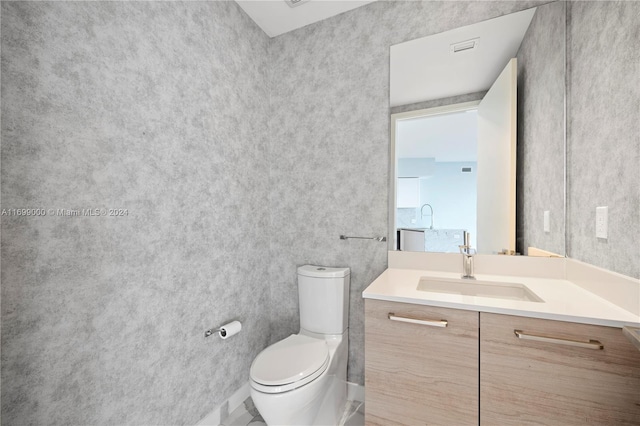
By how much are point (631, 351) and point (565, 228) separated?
2.20 ft

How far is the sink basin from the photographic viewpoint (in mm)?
1311

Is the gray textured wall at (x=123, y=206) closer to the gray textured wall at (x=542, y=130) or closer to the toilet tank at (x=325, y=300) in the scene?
the toilet tank at (x=325, y=300)

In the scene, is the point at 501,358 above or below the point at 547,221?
A: below

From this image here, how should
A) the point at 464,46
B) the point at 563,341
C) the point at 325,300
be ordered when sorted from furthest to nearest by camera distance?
the point at 325,300
the point at 464,46
the point at 563,341

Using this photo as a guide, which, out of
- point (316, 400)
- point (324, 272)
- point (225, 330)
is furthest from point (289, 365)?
point (324, 272)

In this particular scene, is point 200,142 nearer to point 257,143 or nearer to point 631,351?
point 257,143

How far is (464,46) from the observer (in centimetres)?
158

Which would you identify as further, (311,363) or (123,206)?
(311,363)

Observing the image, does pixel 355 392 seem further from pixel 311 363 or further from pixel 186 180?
pixel 186 180

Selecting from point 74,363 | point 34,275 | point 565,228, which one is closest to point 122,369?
point 74,363

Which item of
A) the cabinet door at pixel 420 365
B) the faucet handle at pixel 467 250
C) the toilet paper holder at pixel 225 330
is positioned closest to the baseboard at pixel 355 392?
the cabinet door at pixel 420 365

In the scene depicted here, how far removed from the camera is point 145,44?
1222 millimetres

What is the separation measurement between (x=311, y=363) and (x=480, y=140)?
1.50 m

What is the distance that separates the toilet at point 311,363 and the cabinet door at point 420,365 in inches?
11.7
